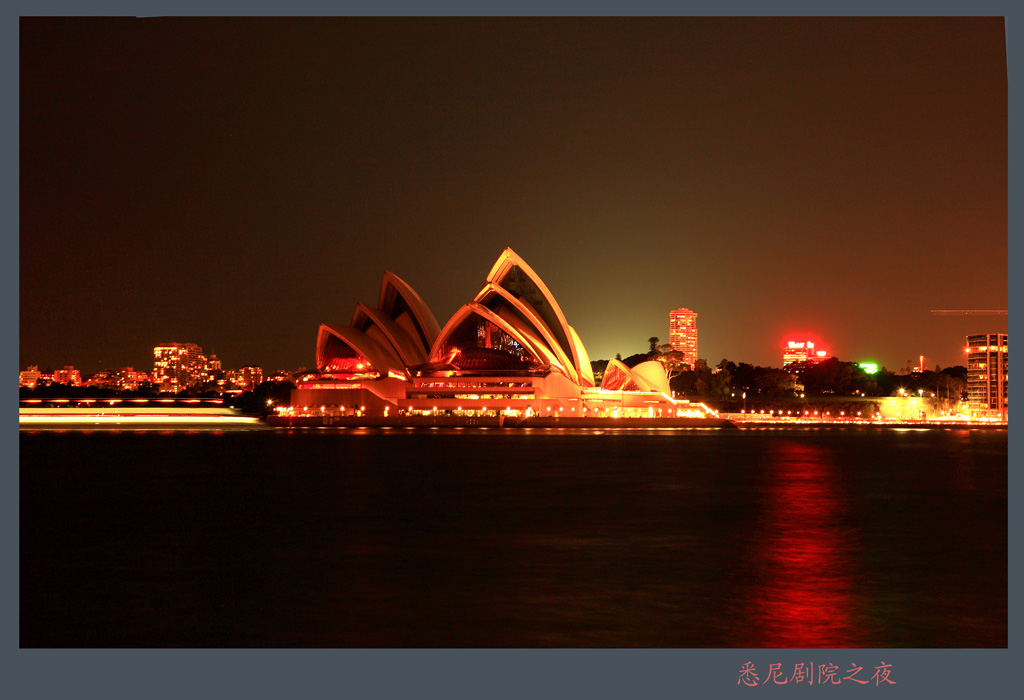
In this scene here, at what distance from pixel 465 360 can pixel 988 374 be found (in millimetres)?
35515

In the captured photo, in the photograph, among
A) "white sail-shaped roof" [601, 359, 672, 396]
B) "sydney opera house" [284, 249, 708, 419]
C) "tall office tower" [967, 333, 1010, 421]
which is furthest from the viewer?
"white sail-shaped roof" [601, 359, 672, 396]

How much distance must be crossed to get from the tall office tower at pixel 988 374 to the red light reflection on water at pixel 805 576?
23.8m

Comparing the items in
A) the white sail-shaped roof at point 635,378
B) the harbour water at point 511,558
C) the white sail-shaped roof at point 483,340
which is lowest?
the harbour water at point 511,558

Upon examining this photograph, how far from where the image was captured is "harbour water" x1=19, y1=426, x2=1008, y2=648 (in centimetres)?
737

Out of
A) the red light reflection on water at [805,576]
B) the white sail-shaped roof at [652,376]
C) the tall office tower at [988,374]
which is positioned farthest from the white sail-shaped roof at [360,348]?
the red light reflection on water at [805,576]

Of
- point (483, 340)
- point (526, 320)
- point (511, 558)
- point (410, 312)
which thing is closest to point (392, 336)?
point (410, 312)

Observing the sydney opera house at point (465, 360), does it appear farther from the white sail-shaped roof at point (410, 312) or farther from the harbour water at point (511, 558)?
the harbour water at point (511, 558)

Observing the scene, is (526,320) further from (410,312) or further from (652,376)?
(652,376)

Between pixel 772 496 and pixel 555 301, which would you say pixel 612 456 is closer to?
pixel 772 496

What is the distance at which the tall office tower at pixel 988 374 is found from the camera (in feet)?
157

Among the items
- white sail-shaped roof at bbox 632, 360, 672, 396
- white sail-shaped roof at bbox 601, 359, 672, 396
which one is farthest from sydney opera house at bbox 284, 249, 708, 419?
white sail-shaped roof at bbox 632, 360, 672, 396

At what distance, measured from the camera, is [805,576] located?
9.63m

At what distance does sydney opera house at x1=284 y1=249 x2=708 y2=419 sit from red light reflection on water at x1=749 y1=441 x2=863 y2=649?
40087 mm

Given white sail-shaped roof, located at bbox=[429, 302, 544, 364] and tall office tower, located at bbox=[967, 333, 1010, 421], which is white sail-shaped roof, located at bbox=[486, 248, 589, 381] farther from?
tall office tower, located at bbox=[967, 333, 1010, 421]
